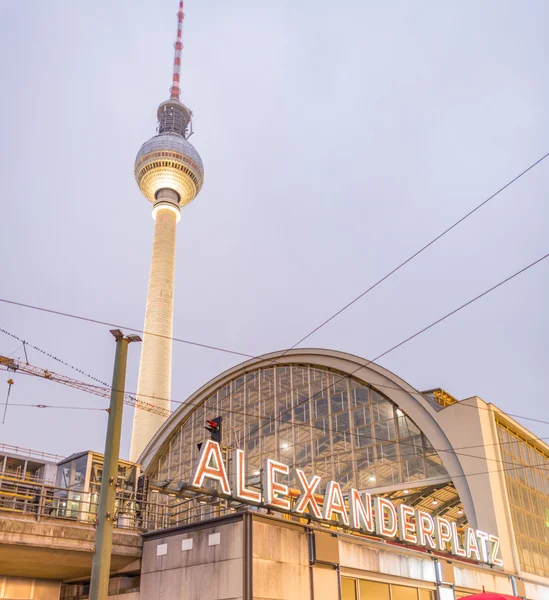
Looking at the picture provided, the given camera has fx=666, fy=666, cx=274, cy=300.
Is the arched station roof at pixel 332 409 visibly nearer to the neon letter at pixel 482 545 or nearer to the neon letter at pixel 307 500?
the neon letter at pixel 482 545

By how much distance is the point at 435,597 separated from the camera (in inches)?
1005

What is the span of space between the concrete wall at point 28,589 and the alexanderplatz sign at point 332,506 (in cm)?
757

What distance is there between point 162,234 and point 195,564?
85132 mm

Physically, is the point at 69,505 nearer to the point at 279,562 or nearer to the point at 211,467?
the point at 211,467

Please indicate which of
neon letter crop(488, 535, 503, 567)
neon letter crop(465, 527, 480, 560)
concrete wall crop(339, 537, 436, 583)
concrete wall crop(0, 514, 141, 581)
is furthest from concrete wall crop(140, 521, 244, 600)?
neon letter crop(488, 535, 503, 567)

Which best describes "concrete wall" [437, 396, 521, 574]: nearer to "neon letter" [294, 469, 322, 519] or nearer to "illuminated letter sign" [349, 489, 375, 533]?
"illuminated letter sign" [349, 489, 375, 533]

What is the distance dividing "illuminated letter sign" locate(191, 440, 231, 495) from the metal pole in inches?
204

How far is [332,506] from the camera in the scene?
22.8m

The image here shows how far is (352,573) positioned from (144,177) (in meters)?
103

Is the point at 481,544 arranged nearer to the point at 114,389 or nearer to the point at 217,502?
the point at 217,502

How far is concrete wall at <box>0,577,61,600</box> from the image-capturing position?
2277 centimetres

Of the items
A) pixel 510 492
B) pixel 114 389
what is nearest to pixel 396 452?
pixel 510 492

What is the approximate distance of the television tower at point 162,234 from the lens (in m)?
88.0

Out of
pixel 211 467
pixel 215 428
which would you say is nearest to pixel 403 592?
pixel 211 467
